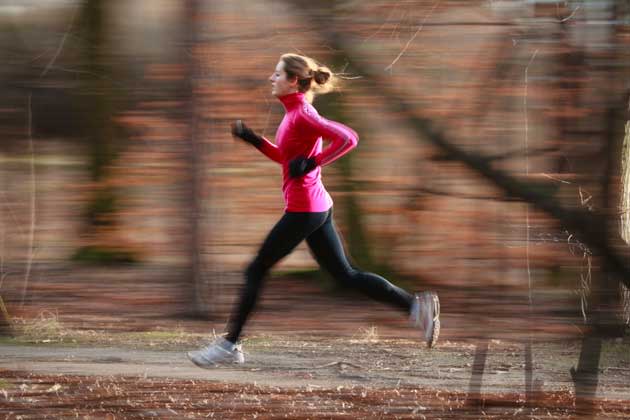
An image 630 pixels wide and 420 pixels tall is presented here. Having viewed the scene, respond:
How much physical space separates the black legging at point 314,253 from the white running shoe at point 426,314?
0.04m

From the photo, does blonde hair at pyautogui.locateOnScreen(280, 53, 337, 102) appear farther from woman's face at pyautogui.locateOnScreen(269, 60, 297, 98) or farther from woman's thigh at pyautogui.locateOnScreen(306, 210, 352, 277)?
woman's thigh at pyautogui.locateOnScreen(306, 210, 352, 277)

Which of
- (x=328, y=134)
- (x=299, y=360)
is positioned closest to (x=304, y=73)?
(x=328, y=134)

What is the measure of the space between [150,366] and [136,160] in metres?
2.47

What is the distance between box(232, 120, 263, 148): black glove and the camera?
17.4ft

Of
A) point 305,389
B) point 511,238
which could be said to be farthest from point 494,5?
point 305,389

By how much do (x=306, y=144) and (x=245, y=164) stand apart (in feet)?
11.3

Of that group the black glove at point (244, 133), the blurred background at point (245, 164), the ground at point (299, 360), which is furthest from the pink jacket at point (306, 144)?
the blurred background at point (245, 164)

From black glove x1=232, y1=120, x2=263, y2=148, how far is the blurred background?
226cm

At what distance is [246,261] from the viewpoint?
9016mm

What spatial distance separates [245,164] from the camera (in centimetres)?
873

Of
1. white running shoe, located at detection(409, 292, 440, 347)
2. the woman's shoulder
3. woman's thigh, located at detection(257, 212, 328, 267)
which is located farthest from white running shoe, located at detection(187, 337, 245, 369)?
the woman's shoulder

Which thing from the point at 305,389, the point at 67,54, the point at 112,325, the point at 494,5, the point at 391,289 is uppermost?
the point at 494,5

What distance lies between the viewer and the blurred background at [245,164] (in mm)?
8125

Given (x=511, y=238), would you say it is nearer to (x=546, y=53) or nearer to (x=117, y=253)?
(x=546, y=53)
